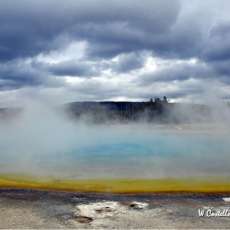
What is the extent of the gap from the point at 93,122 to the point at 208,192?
38.4 meters

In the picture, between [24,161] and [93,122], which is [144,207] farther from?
[93,122]

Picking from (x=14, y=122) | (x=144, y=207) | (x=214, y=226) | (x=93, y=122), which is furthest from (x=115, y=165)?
(x=93, y=122)

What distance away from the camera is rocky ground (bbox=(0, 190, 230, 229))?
14.2 ft

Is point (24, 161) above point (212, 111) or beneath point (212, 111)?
beneath

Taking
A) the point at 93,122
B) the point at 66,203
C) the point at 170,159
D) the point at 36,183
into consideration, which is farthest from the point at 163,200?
the point at 93,122

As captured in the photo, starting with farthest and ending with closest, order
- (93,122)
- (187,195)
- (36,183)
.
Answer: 1. (93,122)
2. (36,183)
3. (187,195)

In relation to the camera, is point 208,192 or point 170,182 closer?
point 208,192

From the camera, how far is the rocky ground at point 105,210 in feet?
14.2

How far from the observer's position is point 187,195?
19.9ft

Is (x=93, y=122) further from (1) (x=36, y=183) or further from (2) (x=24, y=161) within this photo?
(1) (x=36, y=183)

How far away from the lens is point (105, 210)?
4918mm

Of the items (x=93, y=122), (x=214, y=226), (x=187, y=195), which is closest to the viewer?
(x=214, y=226)

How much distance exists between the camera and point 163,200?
5637 mm

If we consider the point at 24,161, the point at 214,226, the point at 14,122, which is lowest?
the point at 214,226
